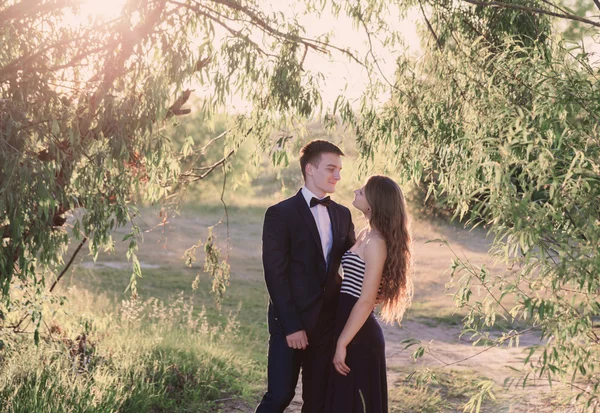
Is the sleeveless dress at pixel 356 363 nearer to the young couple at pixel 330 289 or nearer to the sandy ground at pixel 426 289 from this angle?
the young couple at pixel 330 289

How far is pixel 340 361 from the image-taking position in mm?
4113

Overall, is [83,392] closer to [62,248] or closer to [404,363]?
[62,248]

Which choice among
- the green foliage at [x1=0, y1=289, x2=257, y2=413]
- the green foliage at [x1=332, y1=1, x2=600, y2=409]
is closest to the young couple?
the green foliage at [x1=332, y1=1, x2=600, y2=409]

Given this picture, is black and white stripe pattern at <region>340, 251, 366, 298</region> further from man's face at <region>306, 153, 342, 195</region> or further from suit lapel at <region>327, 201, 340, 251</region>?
man's face at <region>306, 153, 342, 195</region>

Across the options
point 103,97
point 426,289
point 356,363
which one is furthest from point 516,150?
point 426,289

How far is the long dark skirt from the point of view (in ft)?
13.7

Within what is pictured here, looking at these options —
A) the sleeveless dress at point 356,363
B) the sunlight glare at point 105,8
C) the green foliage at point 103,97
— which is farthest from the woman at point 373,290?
the sunlight glare at point 105,8

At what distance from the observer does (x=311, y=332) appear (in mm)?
4297

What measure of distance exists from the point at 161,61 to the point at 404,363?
5539 mm

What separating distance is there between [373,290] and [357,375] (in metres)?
0.52

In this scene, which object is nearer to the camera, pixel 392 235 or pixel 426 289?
pixel 392 235

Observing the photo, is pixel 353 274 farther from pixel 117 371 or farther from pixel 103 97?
pixel 117 371

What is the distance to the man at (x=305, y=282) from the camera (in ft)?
14.0

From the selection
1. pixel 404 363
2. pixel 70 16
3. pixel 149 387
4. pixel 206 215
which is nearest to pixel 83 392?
pixel 149 387
